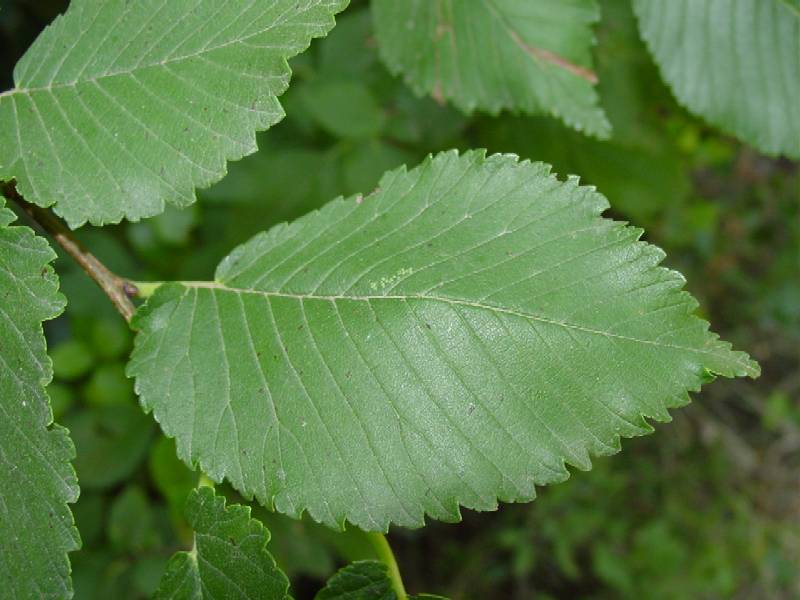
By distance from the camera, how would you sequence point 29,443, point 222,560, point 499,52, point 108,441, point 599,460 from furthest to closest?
point 599,460, point 108,441, point 499,52, point 222,560, point 29,443

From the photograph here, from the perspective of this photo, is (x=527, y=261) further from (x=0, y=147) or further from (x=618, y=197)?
(x=618, y=197)

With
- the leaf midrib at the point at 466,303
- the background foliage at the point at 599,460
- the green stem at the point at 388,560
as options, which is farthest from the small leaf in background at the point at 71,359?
the green stem at the point at 388,560

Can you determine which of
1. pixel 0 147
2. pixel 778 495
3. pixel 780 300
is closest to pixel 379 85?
pixel 0 147

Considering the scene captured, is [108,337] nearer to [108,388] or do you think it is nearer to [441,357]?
[108,388]

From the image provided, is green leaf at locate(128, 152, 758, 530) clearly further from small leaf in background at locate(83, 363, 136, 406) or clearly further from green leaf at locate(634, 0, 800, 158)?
small leaf in background at locate(83, 363, 136, 406)

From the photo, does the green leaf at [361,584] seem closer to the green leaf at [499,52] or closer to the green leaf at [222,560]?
the green leaf at [222,560]

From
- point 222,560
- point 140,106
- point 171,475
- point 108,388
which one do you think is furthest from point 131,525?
point 140,106

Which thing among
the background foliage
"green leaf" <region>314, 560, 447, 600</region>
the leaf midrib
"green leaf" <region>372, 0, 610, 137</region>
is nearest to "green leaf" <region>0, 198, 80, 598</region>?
the leaf midrib
